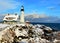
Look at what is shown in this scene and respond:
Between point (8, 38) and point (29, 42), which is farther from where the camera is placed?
point (29, 42)

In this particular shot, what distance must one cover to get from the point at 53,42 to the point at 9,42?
23.1 meters

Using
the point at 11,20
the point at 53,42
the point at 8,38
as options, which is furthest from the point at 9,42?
the point at 11,20

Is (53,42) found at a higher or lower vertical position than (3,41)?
lower

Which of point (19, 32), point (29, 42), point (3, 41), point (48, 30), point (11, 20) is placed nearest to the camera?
point (3, 41)

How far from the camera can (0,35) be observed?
42062 mm

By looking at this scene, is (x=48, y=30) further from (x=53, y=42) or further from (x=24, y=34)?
(x=24, y=34)

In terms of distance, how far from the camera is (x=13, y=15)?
259 feet

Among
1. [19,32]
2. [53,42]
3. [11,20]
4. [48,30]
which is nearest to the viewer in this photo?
[19,32]

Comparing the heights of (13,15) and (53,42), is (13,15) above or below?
above

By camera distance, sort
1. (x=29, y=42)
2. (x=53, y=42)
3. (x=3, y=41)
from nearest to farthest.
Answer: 1. (x=3, y=41)
2. (x=29, y=42)
3. (x=53, y=42)

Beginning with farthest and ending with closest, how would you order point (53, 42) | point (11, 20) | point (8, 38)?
point (11, 20) < point (53, 42) < point (8, 38)

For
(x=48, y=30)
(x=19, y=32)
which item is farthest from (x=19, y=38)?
(x=48, y=30)

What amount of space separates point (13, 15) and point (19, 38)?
25738mm

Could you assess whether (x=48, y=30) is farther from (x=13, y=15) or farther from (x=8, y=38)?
(x=8, y=38)
